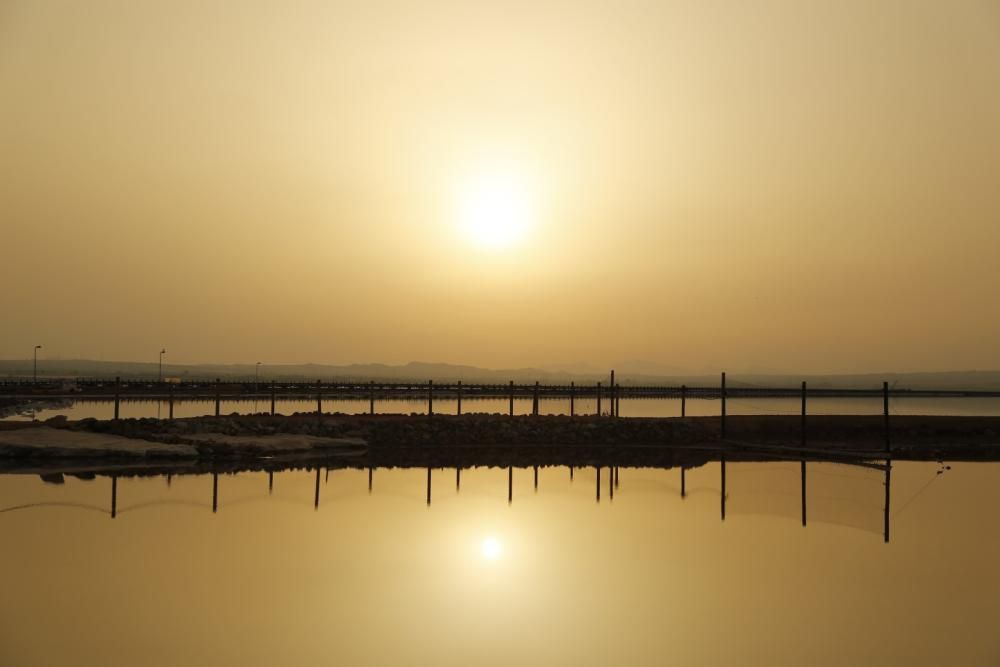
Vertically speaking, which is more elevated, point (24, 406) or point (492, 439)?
point (492, 439)

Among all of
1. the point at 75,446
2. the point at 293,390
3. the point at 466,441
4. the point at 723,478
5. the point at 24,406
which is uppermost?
the point at 293,390

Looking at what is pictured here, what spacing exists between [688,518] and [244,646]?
11.8 m

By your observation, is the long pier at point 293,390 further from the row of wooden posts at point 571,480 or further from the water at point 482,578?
the water at point 482,578

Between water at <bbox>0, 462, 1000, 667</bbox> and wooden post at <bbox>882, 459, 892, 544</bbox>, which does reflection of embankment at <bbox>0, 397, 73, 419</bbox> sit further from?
wooden post at <bbox>882, 459, 892, 544</bbox>

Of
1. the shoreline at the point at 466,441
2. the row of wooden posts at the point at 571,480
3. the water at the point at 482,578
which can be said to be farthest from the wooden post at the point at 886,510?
the shoreline at the point at 466,441

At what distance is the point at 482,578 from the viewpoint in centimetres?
1334

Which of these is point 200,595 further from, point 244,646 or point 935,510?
point 935,510

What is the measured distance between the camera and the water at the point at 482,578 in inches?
399

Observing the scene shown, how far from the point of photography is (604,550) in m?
15.5

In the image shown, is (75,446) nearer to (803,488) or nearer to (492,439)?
(492,439)

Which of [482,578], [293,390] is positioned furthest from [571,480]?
[293,390]

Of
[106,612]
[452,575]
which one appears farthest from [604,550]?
[106,612]

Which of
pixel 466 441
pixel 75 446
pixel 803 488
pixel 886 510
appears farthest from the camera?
pixel 466 441

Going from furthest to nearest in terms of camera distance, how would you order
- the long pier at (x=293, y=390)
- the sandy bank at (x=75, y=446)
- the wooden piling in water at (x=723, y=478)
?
the long pier at (x=293, y=390) → the sandy bank at (x=75, y=446) → the wooden piling in water at (x=723, y=478)
